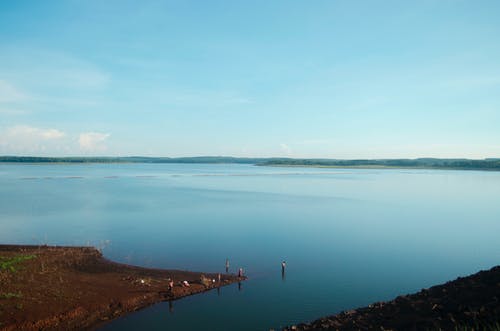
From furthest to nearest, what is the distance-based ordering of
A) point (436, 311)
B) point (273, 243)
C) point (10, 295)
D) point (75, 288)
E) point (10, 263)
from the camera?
point (273, 243)
point (10, 263)
point (75, 288)
point (10, 295)
point (436, 311)

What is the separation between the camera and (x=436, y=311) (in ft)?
50.1

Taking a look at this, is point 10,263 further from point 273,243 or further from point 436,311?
point 436,311

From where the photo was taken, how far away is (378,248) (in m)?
30.5

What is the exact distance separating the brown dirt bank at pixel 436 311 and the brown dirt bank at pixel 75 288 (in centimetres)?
794

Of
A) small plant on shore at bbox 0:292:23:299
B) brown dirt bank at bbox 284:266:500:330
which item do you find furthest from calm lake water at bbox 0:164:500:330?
small plant on shore at bbox 0:292:23:299

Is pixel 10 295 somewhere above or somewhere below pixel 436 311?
below

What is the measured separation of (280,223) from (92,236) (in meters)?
18.5

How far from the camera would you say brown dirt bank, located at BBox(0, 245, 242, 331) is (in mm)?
16531

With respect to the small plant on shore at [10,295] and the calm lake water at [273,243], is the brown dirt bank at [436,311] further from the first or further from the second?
the small plant on shore at [10,295]

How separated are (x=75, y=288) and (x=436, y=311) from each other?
1686 cm

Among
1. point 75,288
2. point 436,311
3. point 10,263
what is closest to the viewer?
point 436,311

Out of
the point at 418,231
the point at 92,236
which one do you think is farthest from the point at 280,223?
the point at 92,236

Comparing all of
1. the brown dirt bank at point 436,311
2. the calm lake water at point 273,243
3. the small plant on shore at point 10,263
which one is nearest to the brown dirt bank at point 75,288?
the small plant on shore at point 10,263

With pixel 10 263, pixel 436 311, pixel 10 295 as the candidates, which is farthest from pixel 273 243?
pixel 10 295
